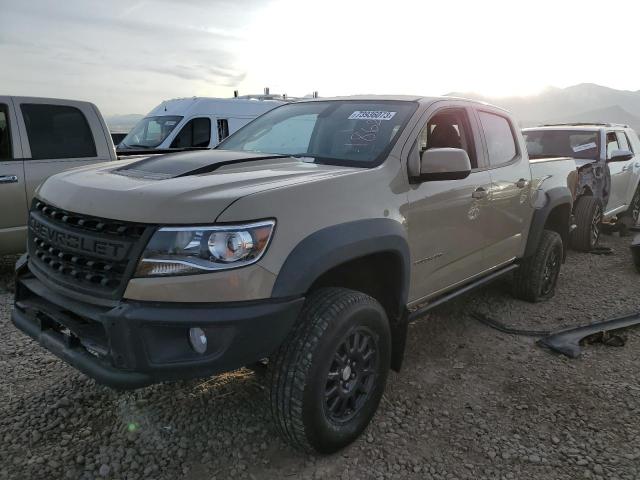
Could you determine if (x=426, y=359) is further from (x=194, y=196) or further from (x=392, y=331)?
(x=194, y=196)

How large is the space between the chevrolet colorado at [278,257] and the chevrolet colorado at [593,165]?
4.16 meters

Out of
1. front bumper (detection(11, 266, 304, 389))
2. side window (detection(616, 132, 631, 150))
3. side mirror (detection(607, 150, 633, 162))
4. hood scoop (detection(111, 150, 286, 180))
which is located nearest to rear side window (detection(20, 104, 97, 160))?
hood scoop (detection(111, 150, 286, 180))

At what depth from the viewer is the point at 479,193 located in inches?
137

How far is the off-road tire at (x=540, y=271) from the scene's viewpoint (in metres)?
4.71

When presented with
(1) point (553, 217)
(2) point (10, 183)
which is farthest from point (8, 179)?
(1) point (553, 217)

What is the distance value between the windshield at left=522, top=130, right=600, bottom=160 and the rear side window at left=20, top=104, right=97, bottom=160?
585 cm

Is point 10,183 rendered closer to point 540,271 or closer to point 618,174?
point 540,271

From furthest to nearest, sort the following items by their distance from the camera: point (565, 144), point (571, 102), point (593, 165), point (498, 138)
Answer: point (571, 102), point (565, 144), point (593, 165), point (498, 138)

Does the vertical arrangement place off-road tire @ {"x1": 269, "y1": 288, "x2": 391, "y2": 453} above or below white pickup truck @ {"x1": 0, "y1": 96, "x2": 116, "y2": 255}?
below

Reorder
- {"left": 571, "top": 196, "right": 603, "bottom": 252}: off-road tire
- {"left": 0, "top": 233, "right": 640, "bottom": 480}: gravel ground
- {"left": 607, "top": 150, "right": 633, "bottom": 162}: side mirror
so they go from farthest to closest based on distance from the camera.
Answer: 1. {"left": 607, "top": 150, "right": 633, "bottom": 162}: side mirror
2. {"left": 571, "top": 196, "right": 603, "bottom": 252}: off-road tire
3. {"left": 0, "top": 233, "right": 640, "bottom": 480}: gravel ground

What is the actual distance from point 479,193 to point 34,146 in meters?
4.37

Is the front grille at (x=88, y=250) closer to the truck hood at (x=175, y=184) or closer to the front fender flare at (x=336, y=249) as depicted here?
the truck hood at (x=175, y=184)

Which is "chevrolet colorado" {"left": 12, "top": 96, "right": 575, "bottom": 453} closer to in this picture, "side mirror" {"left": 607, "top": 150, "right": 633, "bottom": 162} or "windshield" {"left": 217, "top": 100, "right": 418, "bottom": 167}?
"windshield" {"left": 217, "top": 100, "right": 418, "bottom": 167}

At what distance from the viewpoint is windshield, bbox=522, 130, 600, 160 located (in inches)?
291
